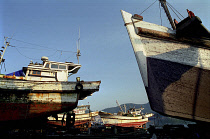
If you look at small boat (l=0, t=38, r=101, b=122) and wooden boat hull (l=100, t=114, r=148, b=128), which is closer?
small boat (l=0, t=38, r=101, b=122)

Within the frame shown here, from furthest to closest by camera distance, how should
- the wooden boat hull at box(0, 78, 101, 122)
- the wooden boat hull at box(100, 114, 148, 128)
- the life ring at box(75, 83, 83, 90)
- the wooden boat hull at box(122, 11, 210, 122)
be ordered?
the wooden boat hull at box(100, 114, 148, 128), the life ring at box(75, 83, 83, 90), the wooden boat hull at box(0, 78, 101, 122), the wooden boat hull at box(122, 11, 210, 122)

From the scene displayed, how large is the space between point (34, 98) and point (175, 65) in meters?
9.65

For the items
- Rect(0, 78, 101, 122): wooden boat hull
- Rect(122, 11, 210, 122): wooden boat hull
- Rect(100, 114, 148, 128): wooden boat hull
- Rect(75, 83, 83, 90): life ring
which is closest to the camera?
Rect(122, 11, 210, 122): wooden boat hull

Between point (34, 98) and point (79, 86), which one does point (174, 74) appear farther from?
point (34, 98)

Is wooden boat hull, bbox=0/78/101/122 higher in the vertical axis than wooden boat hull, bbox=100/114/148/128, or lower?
higher

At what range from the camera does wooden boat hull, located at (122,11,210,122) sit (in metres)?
4.78

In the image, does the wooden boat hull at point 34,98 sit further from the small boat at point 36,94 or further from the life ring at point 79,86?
the life ring at point 79,86

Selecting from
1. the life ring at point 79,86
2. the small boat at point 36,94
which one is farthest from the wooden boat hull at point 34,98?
the life ring at point 79,86

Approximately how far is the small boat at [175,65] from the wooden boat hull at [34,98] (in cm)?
641

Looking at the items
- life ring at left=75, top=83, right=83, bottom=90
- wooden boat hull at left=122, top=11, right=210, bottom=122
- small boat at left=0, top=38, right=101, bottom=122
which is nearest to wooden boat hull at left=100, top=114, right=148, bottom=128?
small boat at left=0, top=38, right=101, bottom=122

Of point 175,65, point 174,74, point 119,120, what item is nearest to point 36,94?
point 174,74

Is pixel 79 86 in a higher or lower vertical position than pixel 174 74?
lower

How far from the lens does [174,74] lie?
5.16 m

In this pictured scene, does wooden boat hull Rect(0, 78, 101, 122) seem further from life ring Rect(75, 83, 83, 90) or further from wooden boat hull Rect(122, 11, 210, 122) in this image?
wooden boat hull Rect(122, 11, 210, 122)
